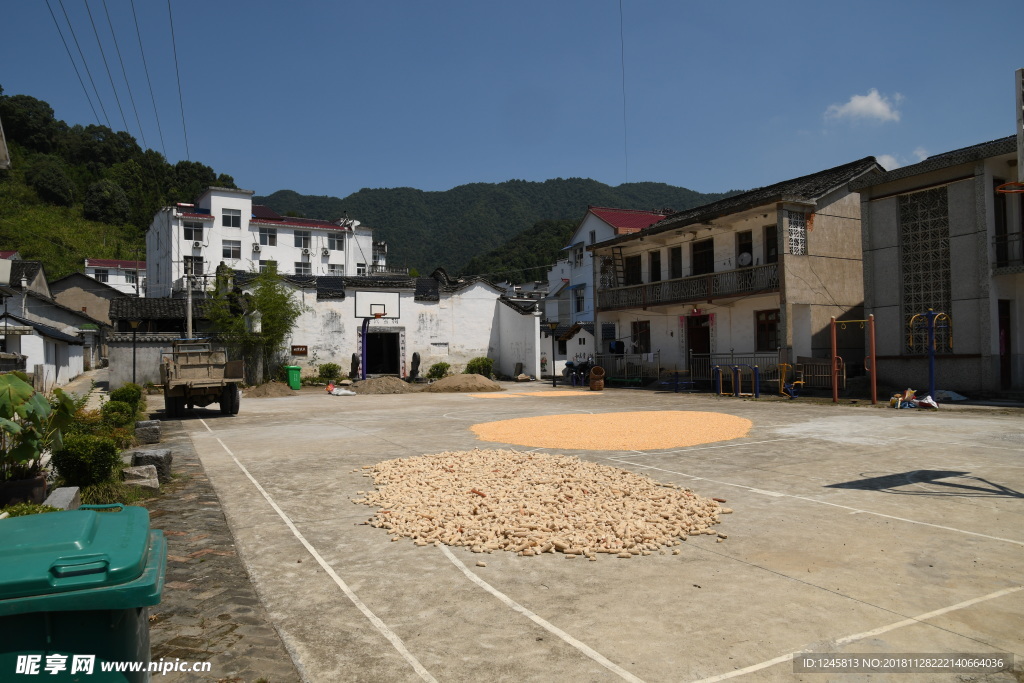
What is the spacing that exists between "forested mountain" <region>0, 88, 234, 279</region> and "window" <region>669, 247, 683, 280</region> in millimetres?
52101

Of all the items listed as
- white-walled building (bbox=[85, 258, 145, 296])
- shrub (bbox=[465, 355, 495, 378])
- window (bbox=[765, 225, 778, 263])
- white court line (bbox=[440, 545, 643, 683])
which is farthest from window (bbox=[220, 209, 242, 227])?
white court line (bbox=[440, 545, 643, 683])

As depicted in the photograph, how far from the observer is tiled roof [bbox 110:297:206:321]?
33.3 meters

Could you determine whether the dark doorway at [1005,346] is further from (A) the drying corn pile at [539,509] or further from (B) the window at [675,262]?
(A) the drying corn pile at [539,509]

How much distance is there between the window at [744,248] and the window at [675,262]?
3.25 m

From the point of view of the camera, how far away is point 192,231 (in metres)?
50.4

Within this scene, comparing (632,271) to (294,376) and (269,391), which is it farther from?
(269,391)

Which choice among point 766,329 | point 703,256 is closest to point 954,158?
point 766,329

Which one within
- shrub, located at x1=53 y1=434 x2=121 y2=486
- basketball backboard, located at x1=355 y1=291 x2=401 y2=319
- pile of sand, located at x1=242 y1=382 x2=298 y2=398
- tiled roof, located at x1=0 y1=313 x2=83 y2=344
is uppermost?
basketball backboard, located at x1=355 y1=291 x2=401 y2=319

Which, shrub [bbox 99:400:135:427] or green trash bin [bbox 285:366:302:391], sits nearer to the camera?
shrub [bbox 99:400:135:427]

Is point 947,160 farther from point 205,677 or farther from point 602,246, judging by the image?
point 205,677

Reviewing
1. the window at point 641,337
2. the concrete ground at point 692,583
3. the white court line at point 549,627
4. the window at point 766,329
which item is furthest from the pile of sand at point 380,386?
the white court line at point 549,627

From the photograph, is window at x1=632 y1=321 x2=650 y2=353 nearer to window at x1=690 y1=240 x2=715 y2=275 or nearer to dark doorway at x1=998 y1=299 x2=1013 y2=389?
window at x1=690 y1=240 x2=715 y2=275


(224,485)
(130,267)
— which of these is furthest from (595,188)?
(224,485)

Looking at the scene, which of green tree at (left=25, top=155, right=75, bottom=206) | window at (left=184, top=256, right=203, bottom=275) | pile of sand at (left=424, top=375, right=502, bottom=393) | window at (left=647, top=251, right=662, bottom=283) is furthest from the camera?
green tree at (left=25, top=155, right=75, bottom=206)
